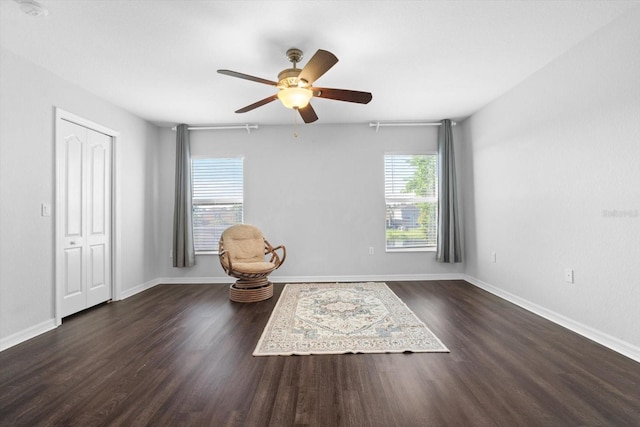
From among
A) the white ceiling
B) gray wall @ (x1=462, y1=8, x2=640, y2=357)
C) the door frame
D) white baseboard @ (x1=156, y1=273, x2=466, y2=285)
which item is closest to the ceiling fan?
the white ceiling

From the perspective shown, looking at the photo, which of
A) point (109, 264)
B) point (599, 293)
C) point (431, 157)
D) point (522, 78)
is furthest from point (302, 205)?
point (599, 293)

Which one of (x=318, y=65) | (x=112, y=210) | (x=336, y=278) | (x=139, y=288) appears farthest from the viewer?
(x=336, y=278)

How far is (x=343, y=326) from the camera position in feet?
9.55

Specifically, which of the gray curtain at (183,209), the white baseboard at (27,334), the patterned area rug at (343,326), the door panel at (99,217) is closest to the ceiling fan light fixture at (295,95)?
the patterned area rug at (343,326)

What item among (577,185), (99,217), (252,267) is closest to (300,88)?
(252,267)

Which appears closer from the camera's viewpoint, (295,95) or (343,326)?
(295,95)

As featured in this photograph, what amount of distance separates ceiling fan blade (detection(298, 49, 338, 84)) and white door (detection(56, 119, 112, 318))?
270 centimetres

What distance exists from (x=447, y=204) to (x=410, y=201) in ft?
1.87

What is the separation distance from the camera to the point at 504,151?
3893 millimetres

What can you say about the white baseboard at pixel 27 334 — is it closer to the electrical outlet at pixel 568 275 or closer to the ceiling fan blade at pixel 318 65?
the ceiling fan blade at pixel 318 65

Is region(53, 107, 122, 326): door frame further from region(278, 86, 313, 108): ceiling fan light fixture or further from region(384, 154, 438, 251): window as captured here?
region(384, 154, 438, 251): window

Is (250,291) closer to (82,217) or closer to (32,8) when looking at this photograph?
(82,217)

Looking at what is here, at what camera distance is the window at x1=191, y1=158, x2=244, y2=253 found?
506 cm

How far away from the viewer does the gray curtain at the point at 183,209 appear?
4.82 meters
